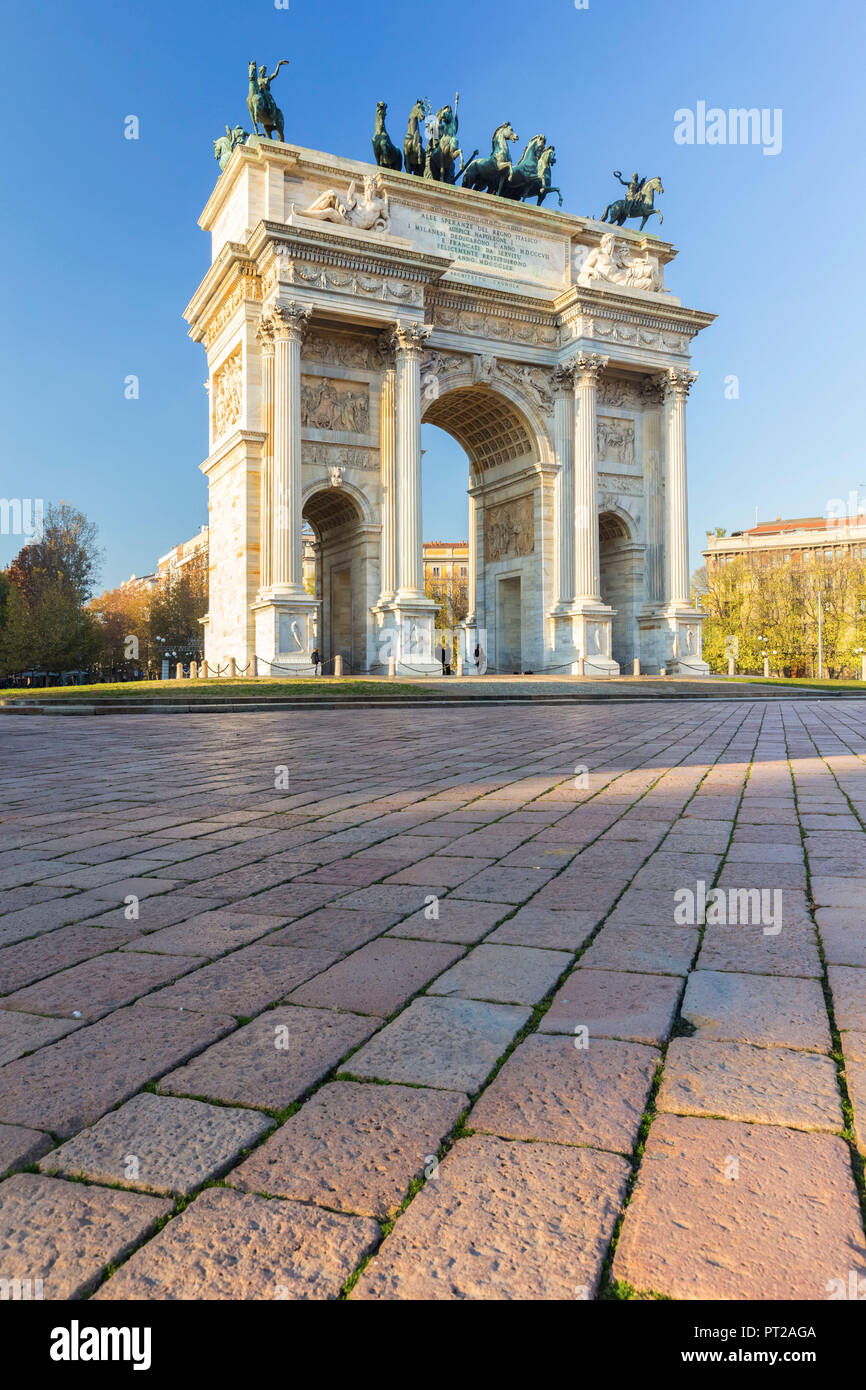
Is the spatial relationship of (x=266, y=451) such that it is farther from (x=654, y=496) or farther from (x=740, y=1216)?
(x=740, y=1216)

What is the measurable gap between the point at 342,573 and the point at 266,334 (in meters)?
9.00

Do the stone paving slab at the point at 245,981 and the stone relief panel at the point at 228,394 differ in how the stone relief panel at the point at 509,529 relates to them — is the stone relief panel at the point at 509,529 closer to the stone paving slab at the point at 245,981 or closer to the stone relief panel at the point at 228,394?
the stone relief panel at the point at 228,394

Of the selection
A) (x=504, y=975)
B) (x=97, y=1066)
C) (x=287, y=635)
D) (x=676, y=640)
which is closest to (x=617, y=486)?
(x=676, y=640)

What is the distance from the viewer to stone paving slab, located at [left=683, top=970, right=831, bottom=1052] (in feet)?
7.17

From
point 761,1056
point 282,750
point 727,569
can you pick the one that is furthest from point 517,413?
point 727,569

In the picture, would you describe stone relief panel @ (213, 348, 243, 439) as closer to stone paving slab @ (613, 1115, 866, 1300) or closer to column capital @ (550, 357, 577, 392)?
column capital @ (550, 357, 577, 392)

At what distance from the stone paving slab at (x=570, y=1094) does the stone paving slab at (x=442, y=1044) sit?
69mm

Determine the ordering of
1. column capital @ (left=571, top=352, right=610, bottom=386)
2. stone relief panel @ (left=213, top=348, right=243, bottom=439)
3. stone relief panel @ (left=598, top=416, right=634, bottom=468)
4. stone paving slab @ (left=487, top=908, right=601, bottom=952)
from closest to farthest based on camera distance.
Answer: stone paving slab @ (left=487, top=908, right=601, bottom=952) < stone relief panel @ (left=213, top=348, right=243, bottom=439) < column capital @ (left=571, top=352, right=610, bottom=386) < stone relief panel @ (left=598, top=416, right=634, bottom=468)

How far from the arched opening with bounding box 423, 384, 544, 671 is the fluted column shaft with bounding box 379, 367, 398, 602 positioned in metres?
3.15

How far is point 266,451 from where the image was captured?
29750mm

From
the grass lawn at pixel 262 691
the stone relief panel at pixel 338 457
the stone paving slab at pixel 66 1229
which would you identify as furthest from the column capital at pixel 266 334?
the stone paving slab at pixel 66 1229

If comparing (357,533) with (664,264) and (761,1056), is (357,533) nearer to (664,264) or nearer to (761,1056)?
(664,264)

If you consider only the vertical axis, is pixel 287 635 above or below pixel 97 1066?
above

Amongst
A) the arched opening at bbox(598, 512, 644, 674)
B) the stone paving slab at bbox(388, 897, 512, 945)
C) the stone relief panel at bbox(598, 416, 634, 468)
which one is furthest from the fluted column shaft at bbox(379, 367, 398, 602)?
the stone paving slab at bbox(388, 897, 512, 945)
